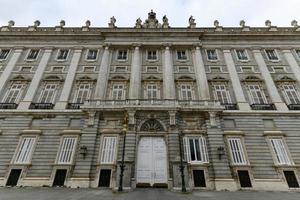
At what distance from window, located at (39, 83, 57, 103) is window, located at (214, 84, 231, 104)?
16.5 meters

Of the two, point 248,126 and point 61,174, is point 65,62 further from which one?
point 248,126

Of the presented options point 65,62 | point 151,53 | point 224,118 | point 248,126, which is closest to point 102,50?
point 65,62

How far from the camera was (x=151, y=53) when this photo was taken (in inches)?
932

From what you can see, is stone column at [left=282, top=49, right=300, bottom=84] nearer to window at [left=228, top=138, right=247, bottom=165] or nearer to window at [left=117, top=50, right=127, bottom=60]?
window at [left=228, top=138, right=247, bottom=165]

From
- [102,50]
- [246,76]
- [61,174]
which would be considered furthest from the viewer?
[102,50]

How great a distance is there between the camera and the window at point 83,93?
1987cm

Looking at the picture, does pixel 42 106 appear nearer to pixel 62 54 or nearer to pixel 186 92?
pixel 62 54

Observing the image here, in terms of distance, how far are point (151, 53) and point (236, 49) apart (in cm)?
1015

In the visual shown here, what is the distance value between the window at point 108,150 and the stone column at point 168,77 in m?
6.59

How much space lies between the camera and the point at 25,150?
1705 centimetres

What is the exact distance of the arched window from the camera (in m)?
17.7

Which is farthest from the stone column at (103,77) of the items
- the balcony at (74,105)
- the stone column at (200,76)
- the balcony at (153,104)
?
the stone column at (200,76)

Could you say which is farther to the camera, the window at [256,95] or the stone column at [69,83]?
the window at [256,95]

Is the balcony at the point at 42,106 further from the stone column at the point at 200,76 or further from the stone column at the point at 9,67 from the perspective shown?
the stone column at the point at 200,76
